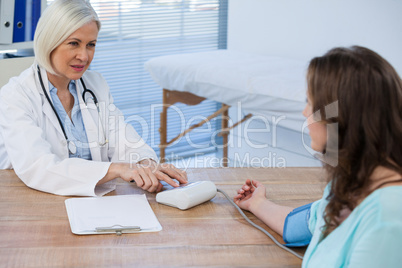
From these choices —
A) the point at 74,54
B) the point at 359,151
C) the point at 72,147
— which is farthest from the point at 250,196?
the point at 74,54

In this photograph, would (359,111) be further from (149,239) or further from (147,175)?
(147,175)

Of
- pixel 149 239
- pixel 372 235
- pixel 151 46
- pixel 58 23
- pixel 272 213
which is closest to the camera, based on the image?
pixel 372 235

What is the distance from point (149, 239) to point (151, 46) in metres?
3.05

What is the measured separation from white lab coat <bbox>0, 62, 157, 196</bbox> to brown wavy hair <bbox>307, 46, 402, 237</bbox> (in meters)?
0.76

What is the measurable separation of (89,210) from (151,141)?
2851 mm

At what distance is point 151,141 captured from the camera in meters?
4.16

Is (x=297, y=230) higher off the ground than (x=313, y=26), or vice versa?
(x=313, y=26)

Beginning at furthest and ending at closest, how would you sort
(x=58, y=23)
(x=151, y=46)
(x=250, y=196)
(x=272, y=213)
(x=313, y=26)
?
(x=151, y=46), (x=313, y=26), (x=58, y=23), (x=250, y=196), (x=272, y=213)

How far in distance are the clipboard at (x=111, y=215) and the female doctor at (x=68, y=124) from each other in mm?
72

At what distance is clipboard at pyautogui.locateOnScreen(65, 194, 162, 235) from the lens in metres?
1.20

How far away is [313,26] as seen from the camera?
3406 millimetres

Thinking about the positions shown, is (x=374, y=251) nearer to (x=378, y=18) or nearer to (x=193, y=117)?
(x=378, y=18)

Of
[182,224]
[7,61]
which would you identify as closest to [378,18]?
[7,61]

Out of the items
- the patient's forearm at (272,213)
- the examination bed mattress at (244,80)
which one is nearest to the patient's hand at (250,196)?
the patient's forearm at (272,213)
